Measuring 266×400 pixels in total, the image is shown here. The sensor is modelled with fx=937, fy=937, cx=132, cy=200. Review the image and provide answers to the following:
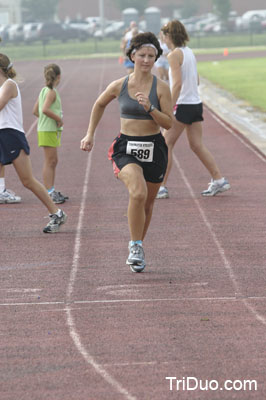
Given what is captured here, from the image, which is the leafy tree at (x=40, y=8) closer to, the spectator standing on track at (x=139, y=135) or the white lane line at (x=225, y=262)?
the white lane line at (x=225, y=262)

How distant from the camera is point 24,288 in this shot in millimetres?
7312

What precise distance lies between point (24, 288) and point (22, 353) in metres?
1.66

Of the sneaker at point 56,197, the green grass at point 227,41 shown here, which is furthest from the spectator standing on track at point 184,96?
the green grass at point 227,41

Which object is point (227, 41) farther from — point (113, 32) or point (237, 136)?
point (237, 136)

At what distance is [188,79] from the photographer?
35.5 ft

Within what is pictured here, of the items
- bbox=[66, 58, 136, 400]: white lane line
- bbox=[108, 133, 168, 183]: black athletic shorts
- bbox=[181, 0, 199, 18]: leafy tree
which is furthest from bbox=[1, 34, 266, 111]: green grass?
bbox=[181, 0, 199, 18]: leafy tree

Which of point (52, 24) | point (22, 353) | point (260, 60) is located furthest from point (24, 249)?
point (52, 24)

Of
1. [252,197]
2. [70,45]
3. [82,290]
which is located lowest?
[70,45]

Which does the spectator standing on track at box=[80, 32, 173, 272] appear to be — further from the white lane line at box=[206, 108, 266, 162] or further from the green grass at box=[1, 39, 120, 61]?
the green grass at box=[1, 39, 120, 61]

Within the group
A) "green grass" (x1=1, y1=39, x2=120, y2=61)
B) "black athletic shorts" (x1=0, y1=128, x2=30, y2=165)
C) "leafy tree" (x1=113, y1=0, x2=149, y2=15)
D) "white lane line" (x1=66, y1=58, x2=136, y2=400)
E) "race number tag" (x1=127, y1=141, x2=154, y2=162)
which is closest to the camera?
"white lane line" (x1=66, y1=58, x2=136, y2=400)

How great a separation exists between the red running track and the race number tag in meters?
0.97

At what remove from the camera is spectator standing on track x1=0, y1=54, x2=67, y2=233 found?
30.3 feet

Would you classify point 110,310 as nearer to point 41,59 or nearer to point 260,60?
point 260,60

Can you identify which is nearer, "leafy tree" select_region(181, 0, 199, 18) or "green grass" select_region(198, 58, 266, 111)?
"green grass" select_region(198, 58, 266, 111)
